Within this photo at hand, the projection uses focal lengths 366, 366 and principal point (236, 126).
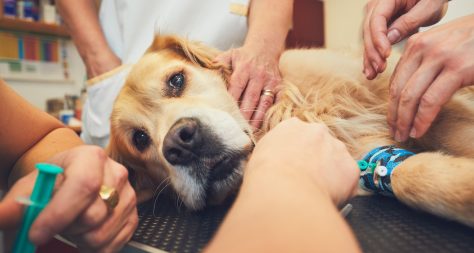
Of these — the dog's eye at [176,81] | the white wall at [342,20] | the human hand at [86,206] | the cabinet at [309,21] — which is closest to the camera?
the human hand at [86,206]

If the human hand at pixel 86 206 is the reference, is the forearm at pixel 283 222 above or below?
above

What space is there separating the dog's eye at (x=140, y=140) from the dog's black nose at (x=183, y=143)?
0.30 metres

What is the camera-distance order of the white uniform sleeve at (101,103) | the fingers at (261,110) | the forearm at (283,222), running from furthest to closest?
1. the white uniform sleeve at (101,103)
2. the fingers at (261,110)
3. the forearm at (283,222)

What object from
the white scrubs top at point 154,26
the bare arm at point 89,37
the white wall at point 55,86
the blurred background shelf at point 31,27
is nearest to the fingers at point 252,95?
the white scrubs top at point 154,26

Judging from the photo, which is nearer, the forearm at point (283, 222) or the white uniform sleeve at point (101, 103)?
the forearm at point (283, 222)

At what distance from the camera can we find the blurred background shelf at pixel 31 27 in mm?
3457

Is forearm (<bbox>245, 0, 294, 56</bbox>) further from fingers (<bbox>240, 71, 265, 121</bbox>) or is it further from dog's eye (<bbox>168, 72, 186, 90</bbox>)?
dog's eye (<bbox>168, 72, 186, 90</bbox>)

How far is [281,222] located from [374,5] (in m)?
0.83

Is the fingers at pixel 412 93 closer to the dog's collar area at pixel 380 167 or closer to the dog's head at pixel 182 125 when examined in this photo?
the dog's collar area at pixel 380 167

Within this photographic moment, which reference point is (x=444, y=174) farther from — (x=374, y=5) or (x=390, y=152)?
(x=374, y=5)

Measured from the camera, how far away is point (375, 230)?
2.07 ft

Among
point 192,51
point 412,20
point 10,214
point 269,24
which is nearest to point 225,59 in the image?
point 192,51

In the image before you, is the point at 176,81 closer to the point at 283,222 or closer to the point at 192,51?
the point at 192,51

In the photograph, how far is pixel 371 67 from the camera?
0.94 meters
